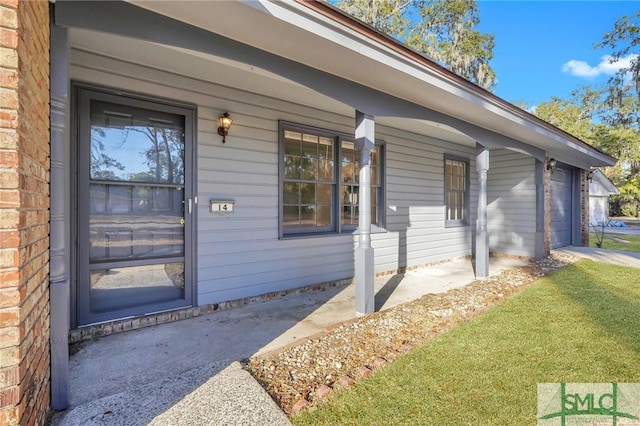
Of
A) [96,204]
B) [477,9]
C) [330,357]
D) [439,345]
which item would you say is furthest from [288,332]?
[477,9]

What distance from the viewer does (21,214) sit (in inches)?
58.6

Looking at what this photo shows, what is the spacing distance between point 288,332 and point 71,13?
119 inches

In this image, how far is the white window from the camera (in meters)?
7.30

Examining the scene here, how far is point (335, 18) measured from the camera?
8.66ft

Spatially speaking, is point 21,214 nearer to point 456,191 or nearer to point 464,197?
point 456,191

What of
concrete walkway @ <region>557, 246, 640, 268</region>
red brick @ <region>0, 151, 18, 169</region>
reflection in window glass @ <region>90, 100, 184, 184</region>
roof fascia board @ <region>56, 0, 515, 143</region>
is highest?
roof fascia board @ <region>56, 0, 515, 143</region>

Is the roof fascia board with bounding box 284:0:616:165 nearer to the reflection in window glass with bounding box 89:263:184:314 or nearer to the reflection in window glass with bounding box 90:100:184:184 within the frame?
the reflection in window glass with bounding box 90:100:184:184

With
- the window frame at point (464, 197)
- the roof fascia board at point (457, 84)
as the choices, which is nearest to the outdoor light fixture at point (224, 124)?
the roof fascia board at point (457, 84)

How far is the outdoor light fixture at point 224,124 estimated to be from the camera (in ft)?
12.5

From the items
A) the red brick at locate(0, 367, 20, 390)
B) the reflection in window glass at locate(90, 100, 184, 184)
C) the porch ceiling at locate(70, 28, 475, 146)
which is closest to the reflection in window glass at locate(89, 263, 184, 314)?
the reflection in window glass at locate(90, 100, 184, 184)

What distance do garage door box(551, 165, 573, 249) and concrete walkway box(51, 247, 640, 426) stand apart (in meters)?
6.17

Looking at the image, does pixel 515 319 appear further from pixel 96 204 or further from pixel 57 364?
pixel 96 204

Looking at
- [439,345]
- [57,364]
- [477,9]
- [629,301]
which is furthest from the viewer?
[477,9]

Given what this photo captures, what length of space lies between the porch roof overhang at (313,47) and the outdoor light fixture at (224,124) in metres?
1.11
